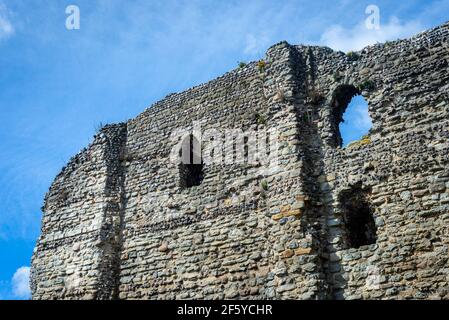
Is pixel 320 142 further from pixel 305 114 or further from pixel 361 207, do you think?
pixel 361 207

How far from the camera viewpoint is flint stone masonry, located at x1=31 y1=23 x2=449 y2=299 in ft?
30.8

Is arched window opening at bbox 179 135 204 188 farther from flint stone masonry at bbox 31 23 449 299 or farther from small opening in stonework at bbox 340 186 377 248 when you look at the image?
small opening in stonework at bbox 340 186 377 248

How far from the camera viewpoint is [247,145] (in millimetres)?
11570

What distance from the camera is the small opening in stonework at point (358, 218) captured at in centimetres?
995

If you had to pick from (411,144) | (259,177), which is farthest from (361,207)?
(259,177)

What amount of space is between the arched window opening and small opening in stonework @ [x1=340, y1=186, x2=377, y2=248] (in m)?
3.44

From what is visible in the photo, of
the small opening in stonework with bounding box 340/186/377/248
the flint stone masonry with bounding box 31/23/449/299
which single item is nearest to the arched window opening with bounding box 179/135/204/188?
the flint stone masonry with bounding box 31/23/449/299

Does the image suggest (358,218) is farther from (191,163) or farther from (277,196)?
(191,163)

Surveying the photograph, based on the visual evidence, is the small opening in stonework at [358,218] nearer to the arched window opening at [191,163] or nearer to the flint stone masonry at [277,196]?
the flint stone masonry at [277,196]

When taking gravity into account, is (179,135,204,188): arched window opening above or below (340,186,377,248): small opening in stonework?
above

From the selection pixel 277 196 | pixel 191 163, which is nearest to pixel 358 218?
pixel 277 196

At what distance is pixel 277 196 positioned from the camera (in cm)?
1045

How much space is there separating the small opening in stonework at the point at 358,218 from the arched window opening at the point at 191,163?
11.3 ft
